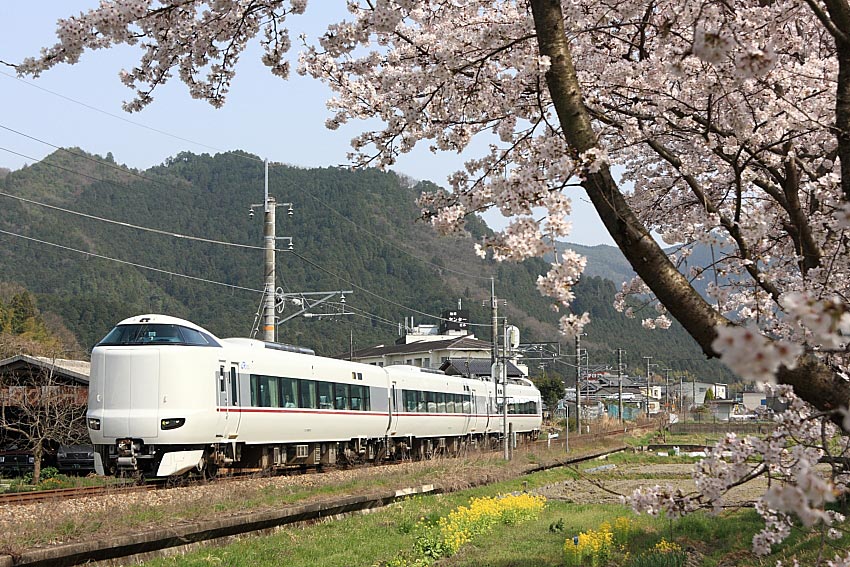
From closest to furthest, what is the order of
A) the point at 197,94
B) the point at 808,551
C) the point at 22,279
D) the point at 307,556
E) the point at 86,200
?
the point at 197,94
the point at 808,551
the point at 307,556
the point at 22,279
the point at 86,200

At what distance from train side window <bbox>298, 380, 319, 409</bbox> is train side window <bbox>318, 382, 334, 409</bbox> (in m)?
0.33

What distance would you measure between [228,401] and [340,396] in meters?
5.39

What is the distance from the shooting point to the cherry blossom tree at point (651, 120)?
3.51 metres

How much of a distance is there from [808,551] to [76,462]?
56.3 feet

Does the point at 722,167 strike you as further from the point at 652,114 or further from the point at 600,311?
the point at 600,311

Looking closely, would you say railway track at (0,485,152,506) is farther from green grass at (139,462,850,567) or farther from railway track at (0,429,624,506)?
green grass at (139,462,850,567)

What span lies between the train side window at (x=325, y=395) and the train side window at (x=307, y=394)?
33cm

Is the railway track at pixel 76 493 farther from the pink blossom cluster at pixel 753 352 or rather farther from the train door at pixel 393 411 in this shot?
the pink blossom cluster at pixel 753 352

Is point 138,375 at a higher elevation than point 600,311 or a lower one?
lower

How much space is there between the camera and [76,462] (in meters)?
22.0

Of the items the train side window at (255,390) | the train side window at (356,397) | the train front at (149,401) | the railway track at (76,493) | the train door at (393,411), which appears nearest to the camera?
the railway track at (76,493)

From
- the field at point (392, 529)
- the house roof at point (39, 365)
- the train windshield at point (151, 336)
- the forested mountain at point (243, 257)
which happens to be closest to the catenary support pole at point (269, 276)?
the field at point (392, 529)

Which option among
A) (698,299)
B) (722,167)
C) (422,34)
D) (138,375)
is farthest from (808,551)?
(138,375)

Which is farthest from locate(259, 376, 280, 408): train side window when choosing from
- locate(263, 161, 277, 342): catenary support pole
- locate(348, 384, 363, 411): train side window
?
locate(348, 384, 363, 411): train side window
